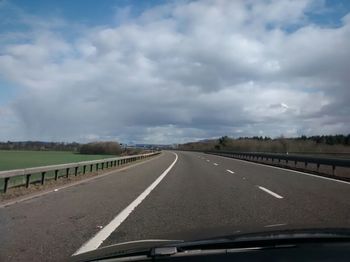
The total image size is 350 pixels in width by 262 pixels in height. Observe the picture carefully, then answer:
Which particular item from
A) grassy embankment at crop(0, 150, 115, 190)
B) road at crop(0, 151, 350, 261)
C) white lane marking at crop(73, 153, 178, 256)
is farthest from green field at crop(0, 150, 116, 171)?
white lane marking at crop(73, 153, 178, 256)

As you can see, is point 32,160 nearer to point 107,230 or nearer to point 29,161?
point 29,161

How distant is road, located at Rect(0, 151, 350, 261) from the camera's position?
7.56m

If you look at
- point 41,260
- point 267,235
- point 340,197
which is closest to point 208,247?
point 267,235

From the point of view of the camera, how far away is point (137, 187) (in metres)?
18.0

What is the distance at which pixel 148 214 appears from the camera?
10859mm

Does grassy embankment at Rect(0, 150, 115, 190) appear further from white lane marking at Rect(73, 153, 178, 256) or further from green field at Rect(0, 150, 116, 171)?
white lane marking at Rect(73, 153, 178, 256)

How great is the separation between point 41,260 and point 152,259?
3630 mm

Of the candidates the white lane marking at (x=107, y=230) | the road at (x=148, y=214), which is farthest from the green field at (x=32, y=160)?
the white lane marking at (x=107, y=230)

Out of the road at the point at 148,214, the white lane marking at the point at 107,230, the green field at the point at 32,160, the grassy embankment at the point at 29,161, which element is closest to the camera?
the white lane marking at the point at 107,230

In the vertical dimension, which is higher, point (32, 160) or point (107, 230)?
point (32, 160)

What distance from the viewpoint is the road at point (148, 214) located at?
24.8 ft

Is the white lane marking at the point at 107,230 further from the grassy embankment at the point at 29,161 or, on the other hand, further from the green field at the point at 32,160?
the green field at the point at 32,160

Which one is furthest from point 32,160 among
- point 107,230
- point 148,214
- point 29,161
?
point 107,230

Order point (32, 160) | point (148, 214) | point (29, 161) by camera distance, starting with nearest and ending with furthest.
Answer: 1. point (148, 214)
2. point (29, 161)
3. point (32, 160)
